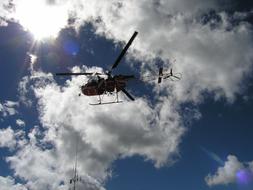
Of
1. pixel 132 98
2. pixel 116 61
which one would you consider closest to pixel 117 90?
pixel 132 98

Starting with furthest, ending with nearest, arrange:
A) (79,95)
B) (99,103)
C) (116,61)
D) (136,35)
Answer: (79,95) → (99,103) → (116,61) → (136,35)

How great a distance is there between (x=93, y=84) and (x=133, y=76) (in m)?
6.26

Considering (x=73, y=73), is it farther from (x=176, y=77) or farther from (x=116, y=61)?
(x=176, y=77)

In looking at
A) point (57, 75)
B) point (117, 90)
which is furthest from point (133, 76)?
point (57, 75)

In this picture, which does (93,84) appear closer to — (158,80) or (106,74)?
(106,74)

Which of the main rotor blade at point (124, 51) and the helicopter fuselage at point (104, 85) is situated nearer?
the main rotor blade at point (124, 51)

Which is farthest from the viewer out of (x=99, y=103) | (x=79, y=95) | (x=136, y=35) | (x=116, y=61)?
(x=79, y=95)

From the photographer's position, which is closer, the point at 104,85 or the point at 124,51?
the point at 124,51

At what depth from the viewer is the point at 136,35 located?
43688 mm

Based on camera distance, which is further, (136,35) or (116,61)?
(116,61)

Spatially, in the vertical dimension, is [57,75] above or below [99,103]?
above

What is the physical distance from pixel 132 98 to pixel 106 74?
5104mm

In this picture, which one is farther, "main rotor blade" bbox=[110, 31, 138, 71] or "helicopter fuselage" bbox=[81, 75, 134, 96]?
"helicopter fuselage" bbox=[81, 75, 134, 96]

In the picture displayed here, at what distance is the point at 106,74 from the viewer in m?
53.6
